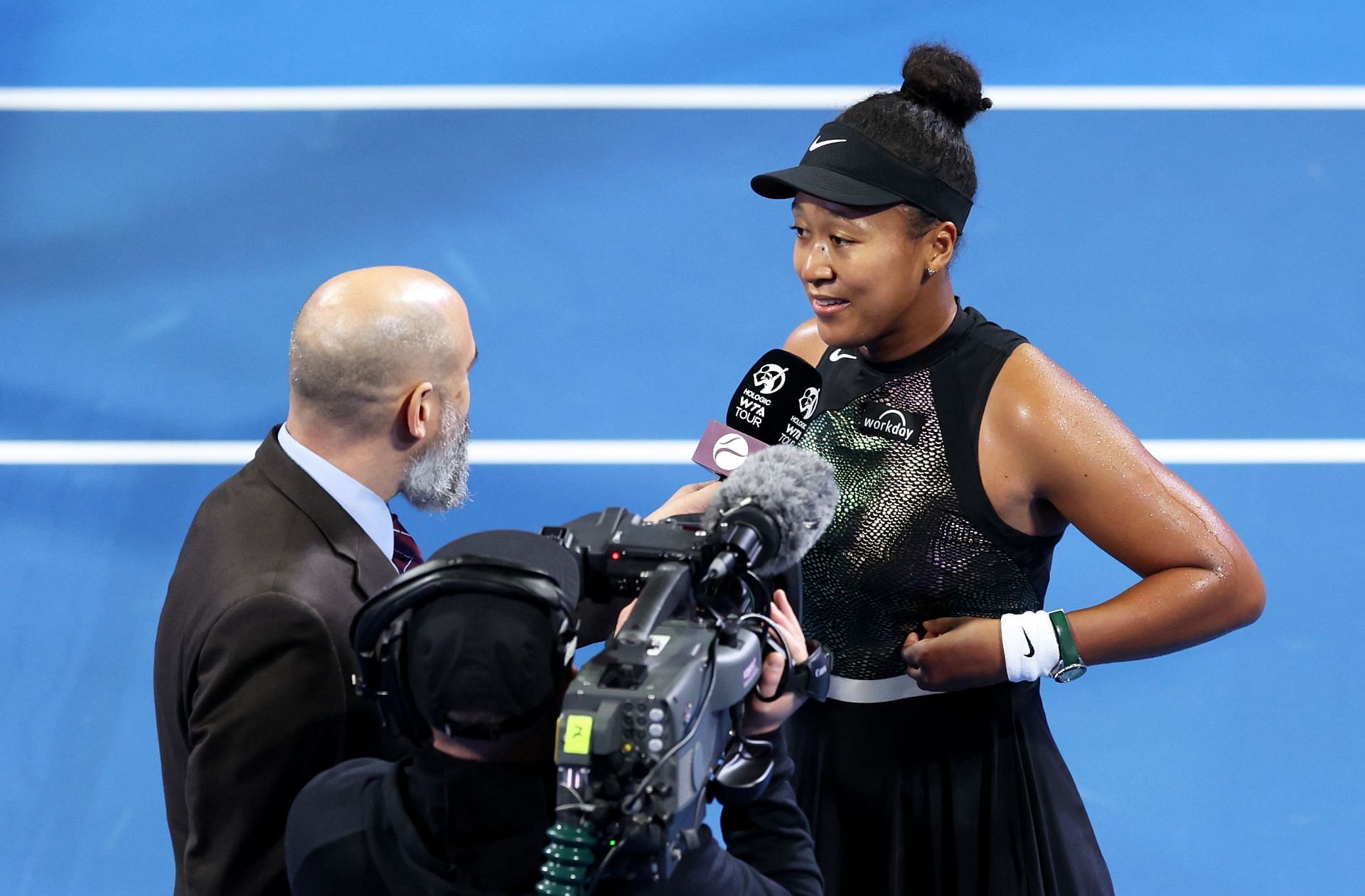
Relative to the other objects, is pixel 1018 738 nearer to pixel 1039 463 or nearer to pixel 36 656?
pixel 1039 463

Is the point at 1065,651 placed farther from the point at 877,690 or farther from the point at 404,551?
the point at 404,551

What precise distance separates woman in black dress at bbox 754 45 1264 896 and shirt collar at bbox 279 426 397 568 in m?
0.96

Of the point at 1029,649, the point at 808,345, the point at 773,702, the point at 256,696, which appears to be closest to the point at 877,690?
the point at 1029,649

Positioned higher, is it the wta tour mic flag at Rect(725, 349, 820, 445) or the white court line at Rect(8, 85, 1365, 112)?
the white court line at Rect(8, 85, 1365, 112)

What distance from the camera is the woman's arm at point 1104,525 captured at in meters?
2.80

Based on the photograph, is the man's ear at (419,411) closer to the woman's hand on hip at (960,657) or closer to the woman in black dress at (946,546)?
the woman in black dress at (946,546)

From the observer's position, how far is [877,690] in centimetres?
307

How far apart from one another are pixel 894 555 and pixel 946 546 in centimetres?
11

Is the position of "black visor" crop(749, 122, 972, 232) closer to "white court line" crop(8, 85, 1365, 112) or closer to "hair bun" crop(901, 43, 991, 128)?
"hair bun" crop(901, 43, 991, 128)

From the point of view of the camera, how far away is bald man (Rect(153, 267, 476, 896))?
2.30 meters

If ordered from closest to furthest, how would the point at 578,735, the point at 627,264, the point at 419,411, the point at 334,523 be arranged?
the point at 578,735 < the point at 334,523 < the point at 419,411 < the point at 627,264

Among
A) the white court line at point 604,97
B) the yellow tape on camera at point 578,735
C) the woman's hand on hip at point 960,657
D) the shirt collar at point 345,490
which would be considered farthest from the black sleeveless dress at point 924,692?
the white court line at point 604,97

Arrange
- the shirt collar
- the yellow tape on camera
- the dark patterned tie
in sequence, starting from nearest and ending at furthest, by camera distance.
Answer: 1. the yellow tape on camera
2. the shirt collar
3. the dark patterned tie

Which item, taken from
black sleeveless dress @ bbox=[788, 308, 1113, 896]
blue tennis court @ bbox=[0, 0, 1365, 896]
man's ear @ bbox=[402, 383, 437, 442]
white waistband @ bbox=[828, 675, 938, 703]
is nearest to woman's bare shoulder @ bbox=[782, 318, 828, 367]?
black sleeveless dress @ bbox=[788, 308, 1113, 896]
